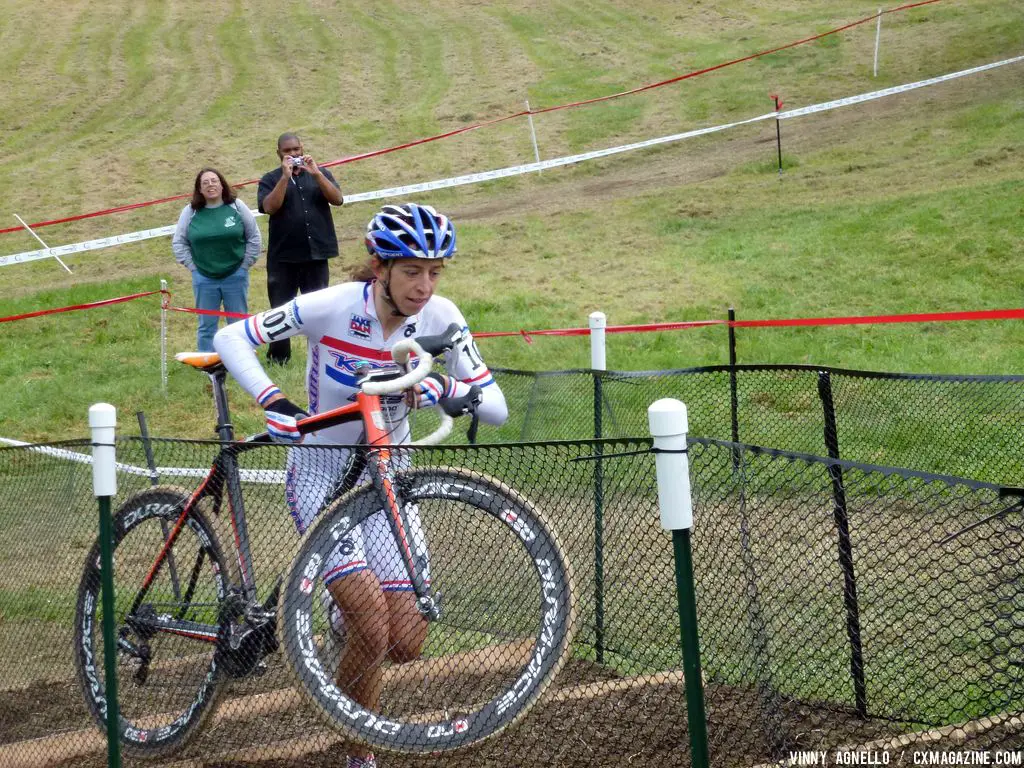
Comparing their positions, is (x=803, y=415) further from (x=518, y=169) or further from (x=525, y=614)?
(x=518, y=169)

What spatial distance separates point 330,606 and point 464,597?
495mm

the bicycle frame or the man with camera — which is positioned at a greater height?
the man with camera

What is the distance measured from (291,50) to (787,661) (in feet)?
107

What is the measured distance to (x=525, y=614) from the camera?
13.3 feet

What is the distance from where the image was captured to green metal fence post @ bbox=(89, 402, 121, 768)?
13.3 feet

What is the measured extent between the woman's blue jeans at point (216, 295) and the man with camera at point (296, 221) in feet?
1.00

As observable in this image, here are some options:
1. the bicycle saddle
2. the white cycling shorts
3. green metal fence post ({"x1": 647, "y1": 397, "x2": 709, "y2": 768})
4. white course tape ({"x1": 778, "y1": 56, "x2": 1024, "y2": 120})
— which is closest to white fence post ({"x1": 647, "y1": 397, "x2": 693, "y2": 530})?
green metal fence post ({"x1": 647, "y1": 397, "x2": 709, "y2": 768})

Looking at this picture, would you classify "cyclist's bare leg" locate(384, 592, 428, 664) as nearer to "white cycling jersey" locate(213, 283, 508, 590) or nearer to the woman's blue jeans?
"white cycling jersey" locate(213, 283, 508, 590)

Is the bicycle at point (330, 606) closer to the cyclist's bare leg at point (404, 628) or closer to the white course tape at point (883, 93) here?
the cyclist's bare leg at point (404, 628)

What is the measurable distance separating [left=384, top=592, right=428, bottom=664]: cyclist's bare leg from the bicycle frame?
3.6 inches

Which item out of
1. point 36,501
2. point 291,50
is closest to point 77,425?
point 36,501

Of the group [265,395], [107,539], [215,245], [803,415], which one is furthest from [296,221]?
[107,539]

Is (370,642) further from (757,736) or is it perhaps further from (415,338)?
(757,736)

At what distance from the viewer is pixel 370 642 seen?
4.12 meters
